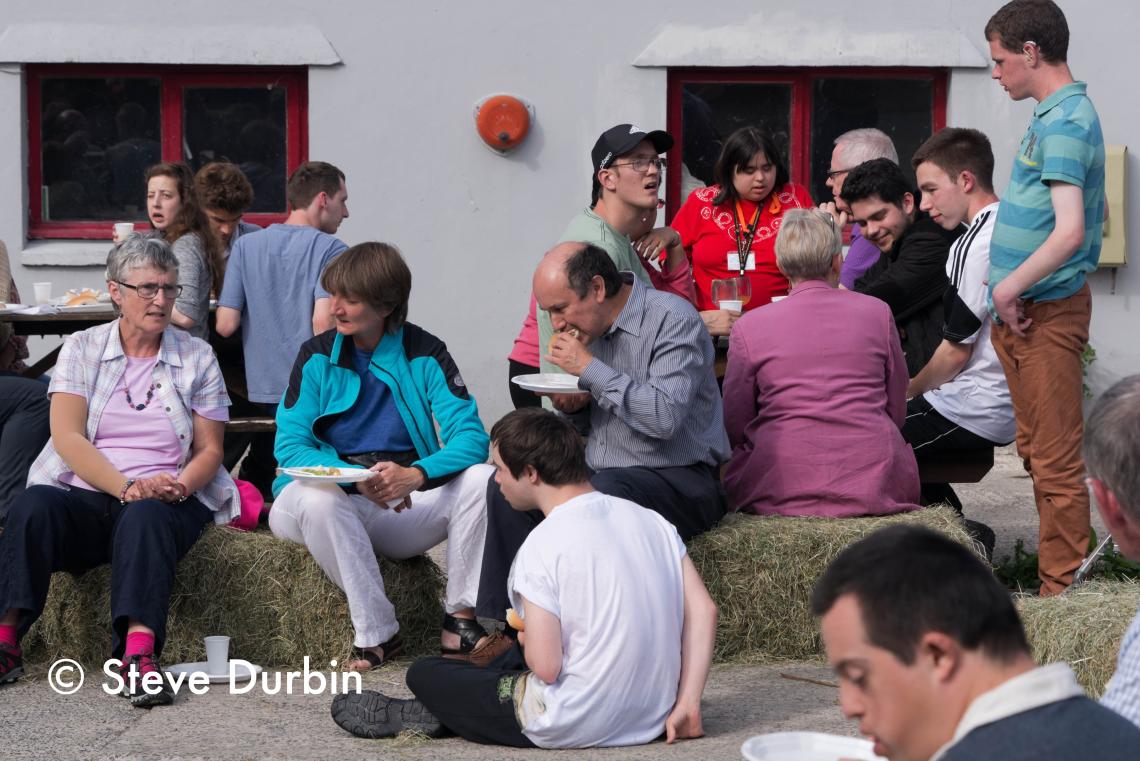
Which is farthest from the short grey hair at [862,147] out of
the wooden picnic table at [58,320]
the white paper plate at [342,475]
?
the wooden picnic table at [58,320]

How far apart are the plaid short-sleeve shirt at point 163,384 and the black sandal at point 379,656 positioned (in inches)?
28.8

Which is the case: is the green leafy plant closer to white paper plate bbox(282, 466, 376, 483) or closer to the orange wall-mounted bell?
the orange wall-mounted bell

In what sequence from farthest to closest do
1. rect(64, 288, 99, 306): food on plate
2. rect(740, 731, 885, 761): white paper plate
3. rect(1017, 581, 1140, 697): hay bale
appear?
rect(64, 288, 99, 306): food on plate
rect(1017, 581, 1140, 697): hay bale
rect(740, 731, 885, 761): white paper plate

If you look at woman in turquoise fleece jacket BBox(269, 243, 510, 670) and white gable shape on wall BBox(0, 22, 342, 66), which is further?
white gable shape on wall BBox(0, 22, 342, 66)

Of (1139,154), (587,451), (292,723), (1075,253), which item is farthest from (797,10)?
(292,723)

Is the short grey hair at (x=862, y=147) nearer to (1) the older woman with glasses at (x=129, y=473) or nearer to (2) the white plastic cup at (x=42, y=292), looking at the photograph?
(1) the older woman with glasses at (x=129, y=473)

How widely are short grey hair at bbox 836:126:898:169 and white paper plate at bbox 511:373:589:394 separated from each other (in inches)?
94.7

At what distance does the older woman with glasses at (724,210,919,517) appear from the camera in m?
5.69

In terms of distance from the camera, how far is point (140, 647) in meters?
5.14

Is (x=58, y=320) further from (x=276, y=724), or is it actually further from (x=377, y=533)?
(x=276, y=724)

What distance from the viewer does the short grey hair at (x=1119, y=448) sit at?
2566mm

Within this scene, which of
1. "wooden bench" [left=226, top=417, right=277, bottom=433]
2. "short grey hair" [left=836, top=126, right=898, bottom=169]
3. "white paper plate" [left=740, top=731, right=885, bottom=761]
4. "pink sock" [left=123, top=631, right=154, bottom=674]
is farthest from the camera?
"short grey hair" [left=836, top=126, right=898, bottom=169]

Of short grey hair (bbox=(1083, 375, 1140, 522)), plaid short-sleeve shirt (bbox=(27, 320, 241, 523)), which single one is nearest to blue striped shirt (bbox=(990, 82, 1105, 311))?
plaid short-sleeve shirt (bbox=(27, 320, 241, 523))

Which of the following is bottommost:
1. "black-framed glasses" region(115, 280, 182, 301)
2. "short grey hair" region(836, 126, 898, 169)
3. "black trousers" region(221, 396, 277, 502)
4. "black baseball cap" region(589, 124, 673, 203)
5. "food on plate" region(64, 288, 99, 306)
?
"black trousers" region(221, 396, 277, 502)
